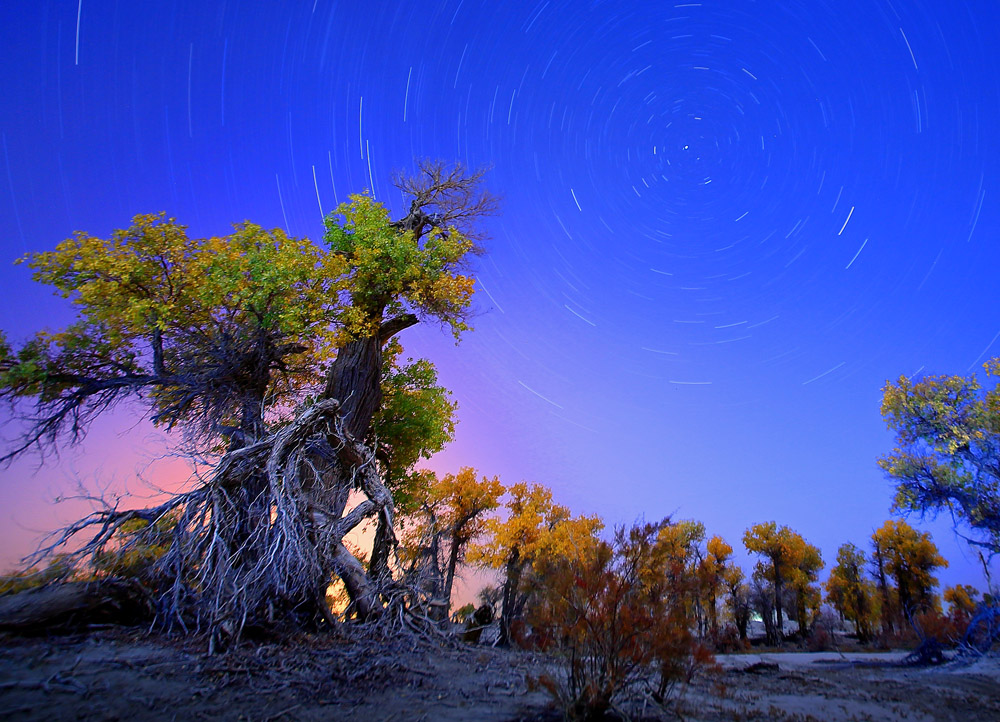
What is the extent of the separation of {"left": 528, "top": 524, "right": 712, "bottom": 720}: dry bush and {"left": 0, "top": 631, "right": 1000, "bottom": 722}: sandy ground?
14.9 inches

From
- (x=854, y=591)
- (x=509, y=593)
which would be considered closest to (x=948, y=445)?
(x=509, y=593)

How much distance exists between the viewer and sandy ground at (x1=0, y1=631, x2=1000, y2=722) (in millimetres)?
4203

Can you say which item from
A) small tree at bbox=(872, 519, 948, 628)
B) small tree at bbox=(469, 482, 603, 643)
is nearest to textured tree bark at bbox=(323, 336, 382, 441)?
small tree at bbox=(469, 482, 603, 643)

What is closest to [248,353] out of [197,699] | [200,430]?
[200,430]

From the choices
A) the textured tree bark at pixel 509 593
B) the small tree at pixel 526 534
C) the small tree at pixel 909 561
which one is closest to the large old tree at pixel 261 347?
the textured tree bark at pixel 509 593

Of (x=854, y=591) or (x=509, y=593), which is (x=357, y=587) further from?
(x=854, y=591)

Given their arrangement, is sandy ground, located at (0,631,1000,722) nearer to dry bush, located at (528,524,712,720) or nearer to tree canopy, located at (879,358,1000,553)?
dry bush, located at (528,524,712,720)

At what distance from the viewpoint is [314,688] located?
204 inches

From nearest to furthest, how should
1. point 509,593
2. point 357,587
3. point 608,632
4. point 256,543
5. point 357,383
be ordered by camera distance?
point 608,632 < point 256,543 < point 357,587 < point 357,383 < point 509,593

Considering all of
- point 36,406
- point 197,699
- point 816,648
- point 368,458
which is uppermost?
point 36,406

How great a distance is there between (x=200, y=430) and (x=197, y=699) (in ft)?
24.8

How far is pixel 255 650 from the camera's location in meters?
6.00

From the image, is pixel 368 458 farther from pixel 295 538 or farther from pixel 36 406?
pixel 36 406

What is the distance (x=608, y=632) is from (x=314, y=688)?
3148 mm
